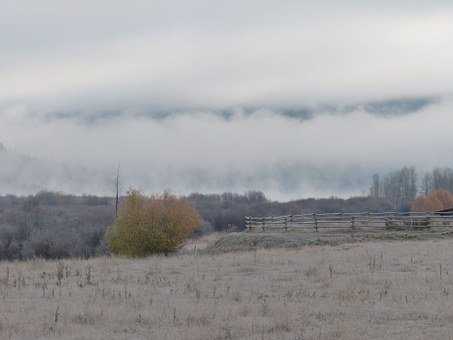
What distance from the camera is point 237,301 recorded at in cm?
1786

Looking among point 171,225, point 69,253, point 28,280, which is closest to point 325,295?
point 28,280

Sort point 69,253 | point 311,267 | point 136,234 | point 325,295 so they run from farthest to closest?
point 69,253 < point 136,234 < point 311,267 < point 325,295

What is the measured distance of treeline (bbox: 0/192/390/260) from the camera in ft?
248

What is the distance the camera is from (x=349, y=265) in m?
26.2

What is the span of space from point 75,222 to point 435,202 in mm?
58026

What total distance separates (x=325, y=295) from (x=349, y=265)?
771cm

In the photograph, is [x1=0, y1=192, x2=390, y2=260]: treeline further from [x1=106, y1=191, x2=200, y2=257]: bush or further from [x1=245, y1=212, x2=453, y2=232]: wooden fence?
[x1=245, y1=212, x2=453, y2=232]: wooden fence

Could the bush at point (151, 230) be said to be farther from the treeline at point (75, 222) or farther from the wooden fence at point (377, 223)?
the treeline at point (75, 222)

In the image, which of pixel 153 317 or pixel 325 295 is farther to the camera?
pixel 325 295

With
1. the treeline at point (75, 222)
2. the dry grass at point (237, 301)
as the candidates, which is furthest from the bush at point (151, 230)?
the dry grass at point (237, 301)

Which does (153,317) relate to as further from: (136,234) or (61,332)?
(136,234)

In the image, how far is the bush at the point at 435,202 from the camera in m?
118

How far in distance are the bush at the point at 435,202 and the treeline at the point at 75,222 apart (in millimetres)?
18879

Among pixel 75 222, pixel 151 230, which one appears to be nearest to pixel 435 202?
pixel 75 222
